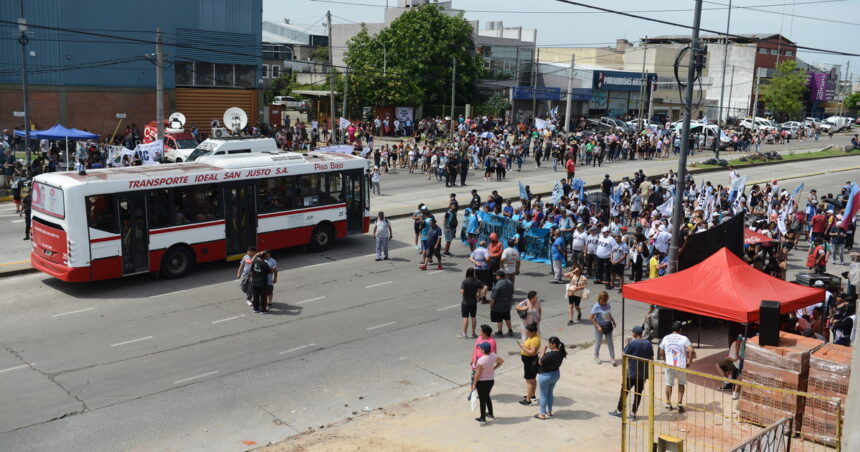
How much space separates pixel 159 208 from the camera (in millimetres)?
18391

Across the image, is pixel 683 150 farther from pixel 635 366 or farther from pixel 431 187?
pixel 431 187

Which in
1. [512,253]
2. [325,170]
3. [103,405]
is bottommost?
[103,405]

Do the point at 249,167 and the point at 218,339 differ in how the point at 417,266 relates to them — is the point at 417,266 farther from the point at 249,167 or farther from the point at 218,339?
the point at 218,339

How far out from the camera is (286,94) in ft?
257

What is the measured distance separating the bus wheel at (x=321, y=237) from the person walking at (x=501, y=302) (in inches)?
314

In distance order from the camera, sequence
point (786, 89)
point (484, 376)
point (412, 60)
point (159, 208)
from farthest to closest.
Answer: point (786, 89)
point (412, 60)
point (159, 208)
point (484, 376)

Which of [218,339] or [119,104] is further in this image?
[119,104]

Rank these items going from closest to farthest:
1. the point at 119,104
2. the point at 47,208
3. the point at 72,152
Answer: the point at 47,208, the point at 72,152, the point at 119,104

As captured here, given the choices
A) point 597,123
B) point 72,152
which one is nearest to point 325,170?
point 72,152

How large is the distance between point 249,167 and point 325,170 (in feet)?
8.07

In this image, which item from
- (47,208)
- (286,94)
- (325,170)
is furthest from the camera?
(286,94)

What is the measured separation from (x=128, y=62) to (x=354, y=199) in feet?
87.0

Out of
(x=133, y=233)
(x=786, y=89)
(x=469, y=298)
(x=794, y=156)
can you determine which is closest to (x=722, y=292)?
(x=469, y=298)

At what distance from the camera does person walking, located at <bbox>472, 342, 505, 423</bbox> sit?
11125 mm
